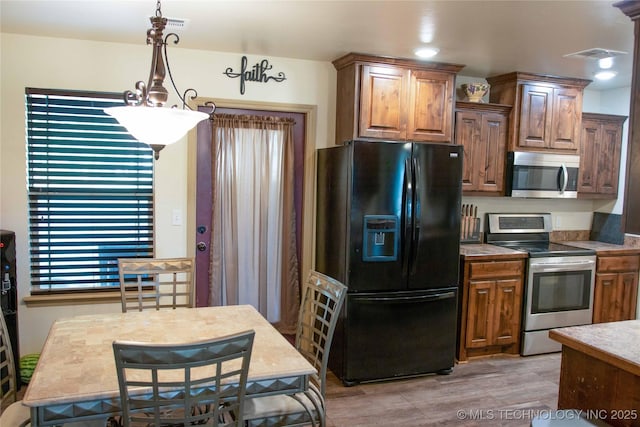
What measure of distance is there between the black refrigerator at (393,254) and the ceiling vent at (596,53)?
1.01 meters

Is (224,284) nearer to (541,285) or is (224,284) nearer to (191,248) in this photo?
(191,248)

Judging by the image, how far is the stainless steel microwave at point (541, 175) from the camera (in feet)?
14.3

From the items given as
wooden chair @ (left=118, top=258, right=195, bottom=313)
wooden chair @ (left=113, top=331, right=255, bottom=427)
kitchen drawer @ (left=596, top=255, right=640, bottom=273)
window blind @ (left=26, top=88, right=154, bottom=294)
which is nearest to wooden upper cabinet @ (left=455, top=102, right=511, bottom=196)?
kitchen drawer @ (left=596, top=255, right=640, bottom=273)

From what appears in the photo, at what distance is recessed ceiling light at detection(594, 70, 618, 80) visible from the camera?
4.14m

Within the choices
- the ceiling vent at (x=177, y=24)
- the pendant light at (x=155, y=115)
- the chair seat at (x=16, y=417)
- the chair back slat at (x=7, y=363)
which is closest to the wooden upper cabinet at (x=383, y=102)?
the ceiling vent at (x=177, y=24)

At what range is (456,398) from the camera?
134 inches

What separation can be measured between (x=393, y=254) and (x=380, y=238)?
0.15 m

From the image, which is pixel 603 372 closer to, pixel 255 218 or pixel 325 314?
pixel 325 314

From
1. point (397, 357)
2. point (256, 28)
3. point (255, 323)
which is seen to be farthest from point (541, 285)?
point (256, 28)

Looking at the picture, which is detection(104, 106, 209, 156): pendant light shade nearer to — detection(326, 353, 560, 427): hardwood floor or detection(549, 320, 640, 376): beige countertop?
detection(549, 320, 640, 376): beige countertop

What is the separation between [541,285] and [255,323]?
275cm

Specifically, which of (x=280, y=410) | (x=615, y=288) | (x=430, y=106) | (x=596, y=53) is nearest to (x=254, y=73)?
(x=430, y=106)

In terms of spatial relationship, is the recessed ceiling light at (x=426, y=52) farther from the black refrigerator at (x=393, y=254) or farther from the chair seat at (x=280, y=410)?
the chair seat at (x=280, y=410)

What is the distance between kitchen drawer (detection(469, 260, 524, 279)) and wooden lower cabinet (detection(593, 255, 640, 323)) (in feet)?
2.78
